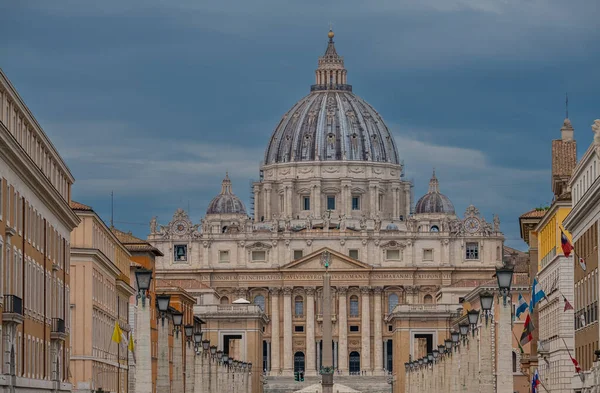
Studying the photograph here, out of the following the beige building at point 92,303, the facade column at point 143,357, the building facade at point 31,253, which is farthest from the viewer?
the beige building at point 92,303

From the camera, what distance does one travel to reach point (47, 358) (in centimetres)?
6222

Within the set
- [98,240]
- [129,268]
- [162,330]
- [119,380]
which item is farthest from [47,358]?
[129,268]

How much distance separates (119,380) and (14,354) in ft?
138

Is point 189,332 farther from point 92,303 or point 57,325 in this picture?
point 57,325

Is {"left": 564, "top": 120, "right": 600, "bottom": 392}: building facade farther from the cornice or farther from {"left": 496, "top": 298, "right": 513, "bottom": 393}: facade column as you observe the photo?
the cornice

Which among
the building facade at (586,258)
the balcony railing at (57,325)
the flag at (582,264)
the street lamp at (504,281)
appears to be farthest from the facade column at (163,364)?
the street lamp at (504,281)

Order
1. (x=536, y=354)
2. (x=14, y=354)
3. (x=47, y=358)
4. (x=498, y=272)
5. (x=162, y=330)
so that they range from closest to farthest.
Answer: (x=498, y=272), (x=14, y=354), (x=162, y=330), (x=47, y=358), (x=536, y=354)

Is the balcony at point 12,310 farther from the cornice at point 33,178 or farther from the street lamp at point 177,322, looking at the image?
the street lamp at point 177,322

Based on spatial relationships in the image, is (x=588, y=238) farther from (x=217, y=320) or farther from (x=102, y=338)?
(x=217, y=320)

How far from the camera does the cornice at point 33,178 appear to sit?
1981 inches

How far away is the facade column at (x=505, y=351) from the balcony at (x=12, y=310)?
12332mm

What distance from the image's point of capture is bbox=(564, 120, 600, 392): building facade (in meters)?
60.5

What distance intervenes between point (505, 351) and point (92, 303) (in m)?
35.2

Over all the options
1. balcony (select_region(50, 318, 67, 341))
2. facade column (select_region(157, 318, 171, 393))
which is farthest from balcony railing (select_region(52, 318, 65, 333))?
facade column (select_region(157, 318, 171, 393))
